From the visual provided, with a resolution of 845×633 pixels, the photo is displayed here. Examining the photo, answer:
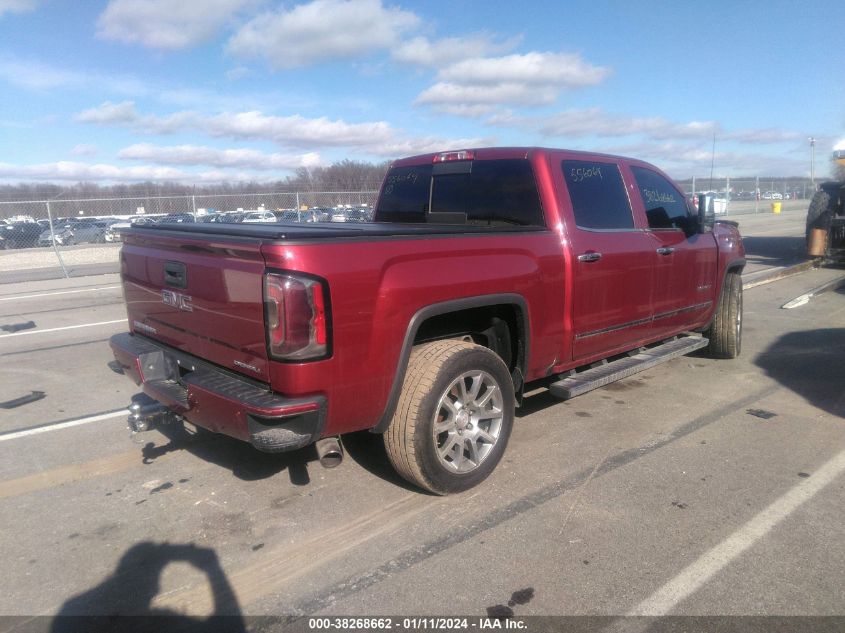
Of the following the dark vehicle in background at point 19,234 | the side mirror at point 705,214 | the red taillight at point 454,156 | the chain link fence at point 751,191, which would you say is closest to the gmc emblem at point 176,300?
the red taillight at point 454,156

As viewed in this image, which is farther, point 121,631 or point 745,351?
point 745,351

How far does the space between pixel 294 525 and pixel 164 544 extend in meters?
0.63

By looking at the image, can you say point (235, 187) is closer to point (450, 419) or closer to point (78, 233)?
point (78, 233)

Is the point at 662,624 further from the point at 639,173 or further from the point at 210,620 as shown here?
the point at 639,173

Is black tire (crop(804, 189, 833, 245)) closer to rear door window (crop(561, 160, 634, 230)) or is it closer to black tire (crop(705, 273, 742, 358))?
black tire (crop(705, 273, 742, 358))

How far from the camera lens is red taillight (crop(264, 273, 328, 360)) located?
8.97 ft

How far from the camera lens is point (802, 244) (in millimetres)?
18562

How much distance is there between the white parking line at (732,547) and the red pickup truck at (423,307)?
120 cm

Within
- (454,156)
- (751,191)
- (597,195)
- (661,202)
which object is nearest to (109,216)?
(454,156)

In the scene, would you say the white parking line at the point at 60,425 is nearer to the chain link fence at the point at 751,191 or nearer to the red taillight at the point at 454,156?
the red taillight at the point at 454,156

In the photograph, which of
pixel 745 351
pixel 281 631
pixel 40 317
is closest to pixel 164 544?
pixel 281 631

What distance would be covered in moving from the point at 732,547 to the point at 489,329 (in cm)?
175

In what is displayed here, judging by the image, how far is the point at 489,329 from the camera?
3939 millimetres

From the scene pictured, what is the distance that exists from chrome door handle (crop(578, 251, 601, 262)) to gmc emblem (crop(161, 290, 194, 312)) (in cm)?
242
